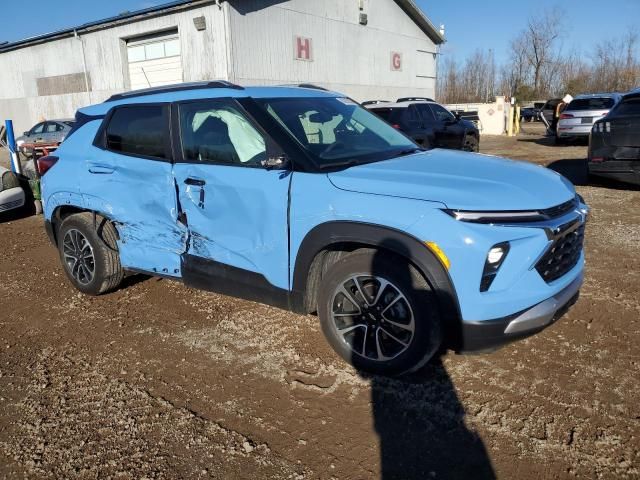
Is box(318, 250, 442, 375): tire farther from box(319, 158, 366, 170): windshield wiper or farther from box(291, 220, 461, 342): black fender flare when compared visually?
box(319, 158, 366, 170): windshield wiper

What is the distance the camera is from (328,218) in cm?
318

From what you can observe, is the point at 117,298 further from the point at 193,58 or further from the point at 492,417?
the point at 193,58

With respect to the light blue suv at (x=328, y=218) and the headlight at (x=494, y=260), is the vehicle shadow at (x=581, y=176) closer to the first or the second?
the light blue suv at (x=328, y=218)

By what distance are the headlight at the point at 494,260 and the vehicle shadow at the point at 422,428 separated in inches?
14.9

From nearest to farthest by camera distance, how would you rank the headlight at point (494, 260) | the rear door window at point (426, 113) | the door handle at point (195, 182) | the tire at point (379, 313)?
the headlight at point (494, 260)
the tire at point (379, 313)
the door handle at point (195, 182)
the rear door window at point (426, 113)

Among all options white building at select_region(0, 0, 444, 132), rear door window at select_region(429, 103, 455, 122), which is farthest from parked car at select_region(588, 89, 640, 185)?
white building at select_region(0, 0, 444, 132)

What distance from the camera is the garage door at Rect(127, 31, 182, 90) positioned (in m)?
18.4

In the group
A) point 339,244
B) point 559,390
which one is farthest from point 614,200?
point 339,244

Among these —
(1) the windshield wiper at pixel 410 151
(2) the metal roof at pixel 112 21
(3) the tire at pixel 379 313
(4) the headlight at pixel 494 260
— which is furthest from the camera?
(2) the metal roof at pixel 112 21

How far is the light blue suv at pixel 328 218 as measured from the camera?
2.83 metres

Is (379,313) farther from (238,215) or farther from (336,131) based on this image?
(336,131)

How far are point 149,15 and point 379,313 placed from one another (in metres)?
18.3

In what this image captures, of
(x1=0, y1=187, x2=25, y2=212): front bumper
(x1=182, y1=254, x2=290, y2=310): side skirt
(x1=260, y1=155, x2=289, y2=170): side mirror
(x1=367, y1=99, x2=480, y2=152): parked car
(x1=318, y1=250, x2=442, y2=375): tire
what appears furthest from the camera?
(x1=367, y1=99, x2=480, y2=152): parked car

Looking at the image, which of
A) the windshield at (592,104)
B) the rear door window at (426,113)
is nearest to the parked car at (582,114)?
the windshield at (592,104)
